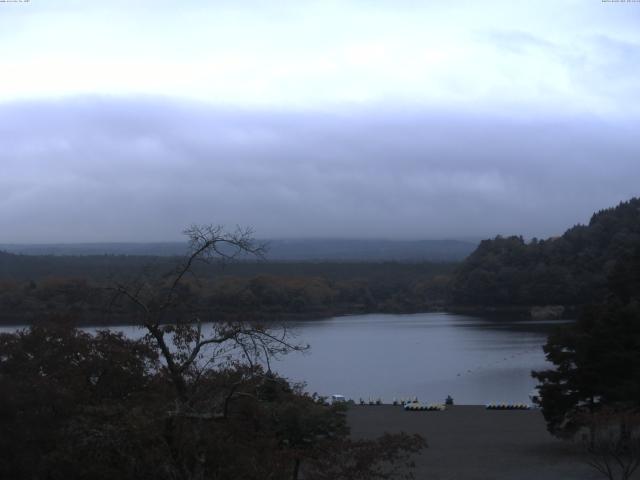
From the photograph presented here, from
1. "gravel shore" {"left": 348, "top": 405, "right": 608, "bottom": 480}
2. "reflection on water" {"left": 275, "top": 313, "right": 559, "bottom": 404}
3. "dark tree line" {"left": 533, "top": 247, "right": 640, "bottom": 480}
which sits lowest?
"reflection on water" {"left": 275, "top": 313, "right": 559, "bottom": 404}

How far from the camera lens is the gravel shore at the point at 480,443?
1702 cm

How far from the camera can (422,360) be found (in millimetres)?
48688

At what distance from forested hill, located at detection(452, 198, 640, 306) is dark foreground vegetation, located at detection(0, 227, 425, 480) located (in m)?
70.3

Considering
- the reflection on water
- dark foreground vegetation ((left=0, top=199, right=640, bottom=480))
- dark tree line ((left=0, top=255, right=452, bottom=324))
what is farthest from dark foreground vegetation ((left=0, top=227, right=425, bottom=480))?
dark tree line ((left=0, top=255, right=452, bottom=324))

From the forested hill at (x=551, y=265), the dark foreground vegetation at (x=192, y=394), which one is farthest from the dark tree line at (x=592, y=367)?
the forested hill at (x=551, y=265)

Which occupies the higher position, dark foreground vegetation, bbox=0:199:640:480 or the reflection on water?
dark foreground vegetation, bbox=0:199:640:480

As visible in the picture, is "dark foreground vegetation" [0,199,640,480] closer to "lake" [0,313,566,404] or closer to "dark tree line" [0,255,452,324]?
"lake" [0,313,566,404]

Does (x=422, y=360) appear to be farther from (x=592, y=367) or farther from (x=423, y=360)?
(x=592, y=367)

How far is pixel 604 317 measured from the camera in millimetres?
19109

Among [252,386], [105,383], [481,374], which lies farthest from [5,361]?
[481,374]

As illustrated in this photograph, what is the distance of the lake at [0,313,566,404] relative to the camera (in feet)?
118

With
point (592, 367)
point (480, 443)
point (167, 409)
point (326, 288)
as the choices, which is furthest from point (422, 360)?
point (326, 288)

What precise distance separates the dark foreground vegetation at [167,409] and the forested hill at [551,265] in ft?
231

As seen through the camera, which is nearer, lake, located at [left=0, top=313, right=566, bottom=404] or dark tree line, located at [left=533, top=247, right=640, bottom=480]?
dark tree line, located at [left=533, top=247, right=640, bottom=480]
